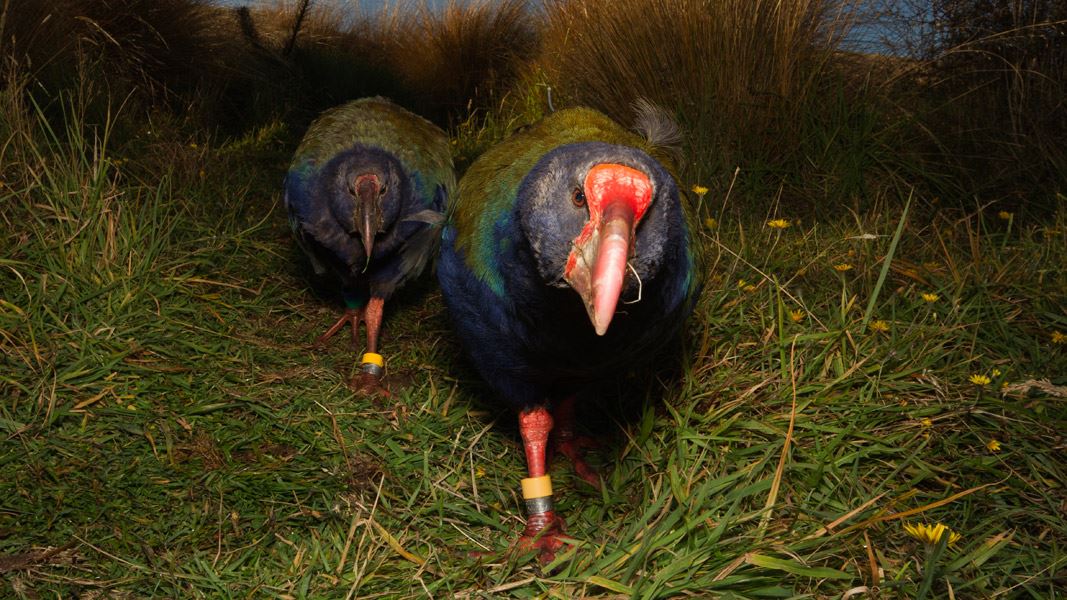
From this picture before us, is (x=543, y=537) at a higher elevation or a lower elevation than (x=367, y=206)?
lower

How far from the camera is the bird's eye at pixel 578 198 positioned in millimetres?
1418

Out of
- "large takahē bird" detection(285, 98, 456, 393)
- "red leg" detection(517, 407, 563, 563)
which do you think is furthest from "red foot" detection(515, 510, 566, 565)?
"large takahē bird" detection(285, 98, 456, 393)

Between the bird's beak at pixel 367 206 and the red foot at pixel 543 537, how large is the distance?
1195 millimetres

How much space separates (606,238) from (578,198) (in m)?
0.14

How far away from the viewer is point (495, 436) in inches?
99.6

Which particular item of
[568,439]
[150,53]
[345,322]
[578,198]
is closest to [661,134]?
[568,439]

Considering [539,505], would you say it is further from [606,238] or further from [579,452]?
[606,238]

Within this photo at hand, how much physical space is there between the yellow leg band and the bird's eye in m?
0.94

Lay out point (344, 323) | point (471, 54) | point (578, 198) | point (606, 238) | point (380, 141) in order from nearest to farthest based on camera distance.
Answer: point (606, 238), point (578, 198), point (380, 141), point (344, 323), point (471, 54)

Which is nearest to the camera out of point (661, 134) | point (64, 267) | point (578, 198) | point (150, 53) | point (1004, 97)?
point (578, 198)

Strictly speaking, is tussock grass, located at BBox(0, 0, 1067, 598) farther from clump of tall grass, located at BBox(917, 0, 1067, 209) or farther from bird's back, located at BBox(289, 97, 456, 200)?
bird's back, located at BBox(289, 97, 456, 200)

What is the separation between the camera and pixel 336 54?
22.2 feet

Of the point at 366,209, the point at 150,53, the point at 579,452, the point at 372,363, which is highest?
the point at 150,53

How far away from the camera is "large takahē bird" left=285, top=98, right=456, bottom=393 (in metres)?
2.97
